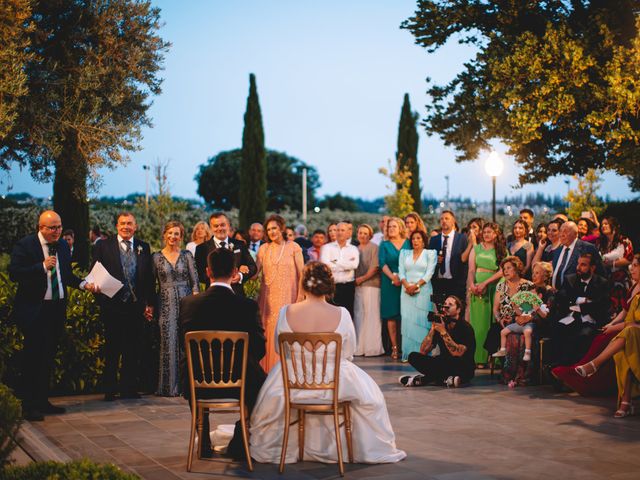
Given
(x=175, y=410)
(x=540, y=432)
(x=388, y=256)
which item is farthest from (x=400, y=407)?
(x=388, y=256)

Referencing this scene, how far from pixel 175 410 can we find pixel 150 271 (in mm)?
1609

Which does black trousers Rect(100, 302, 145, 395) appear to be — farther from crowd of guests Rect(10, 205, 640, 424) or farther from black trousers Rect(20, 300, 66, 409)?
black trousers Rect(20, 300, 66, 409)

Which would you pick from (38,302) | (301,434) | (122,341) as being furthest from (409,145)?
(301,434)

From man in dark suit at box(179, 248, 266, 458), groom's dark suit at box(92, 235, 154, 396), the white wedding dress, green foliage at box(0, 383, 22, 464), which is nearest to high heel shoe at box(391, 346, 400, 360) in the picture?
groom's dark suit at box(92, 235, 154, 396)

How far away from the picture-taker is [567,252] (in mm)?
10078

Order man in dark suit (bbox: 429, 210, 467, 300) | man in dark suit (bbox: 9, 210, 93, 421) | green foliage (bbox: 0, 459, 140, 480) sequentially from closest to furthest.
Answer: green foliage (bbox: 0, 459, 140, 480), man in dark suit (bbox: 9, 210, 93, 421), man in dark suit (bbox: 429, 210, 467, 300)

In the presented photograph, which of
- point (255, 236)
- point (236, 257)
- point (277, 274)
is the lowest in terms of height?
point (277, 274)

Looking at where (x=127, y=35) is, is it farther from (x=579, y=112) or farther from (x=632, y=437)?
(x=632, y=437)

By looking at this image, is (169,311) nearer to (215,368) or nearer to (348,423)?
(215,368)

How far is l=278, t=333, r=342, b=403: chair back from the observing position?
5.74 meters

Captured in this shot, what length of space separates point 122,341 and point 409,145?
1167 inches

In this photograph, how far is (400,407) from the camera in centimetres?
836

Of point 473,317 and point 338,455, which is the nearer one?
point 338,455

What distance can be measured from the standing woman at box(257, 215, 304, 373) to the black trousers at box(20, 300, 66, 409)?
9.05 ft
